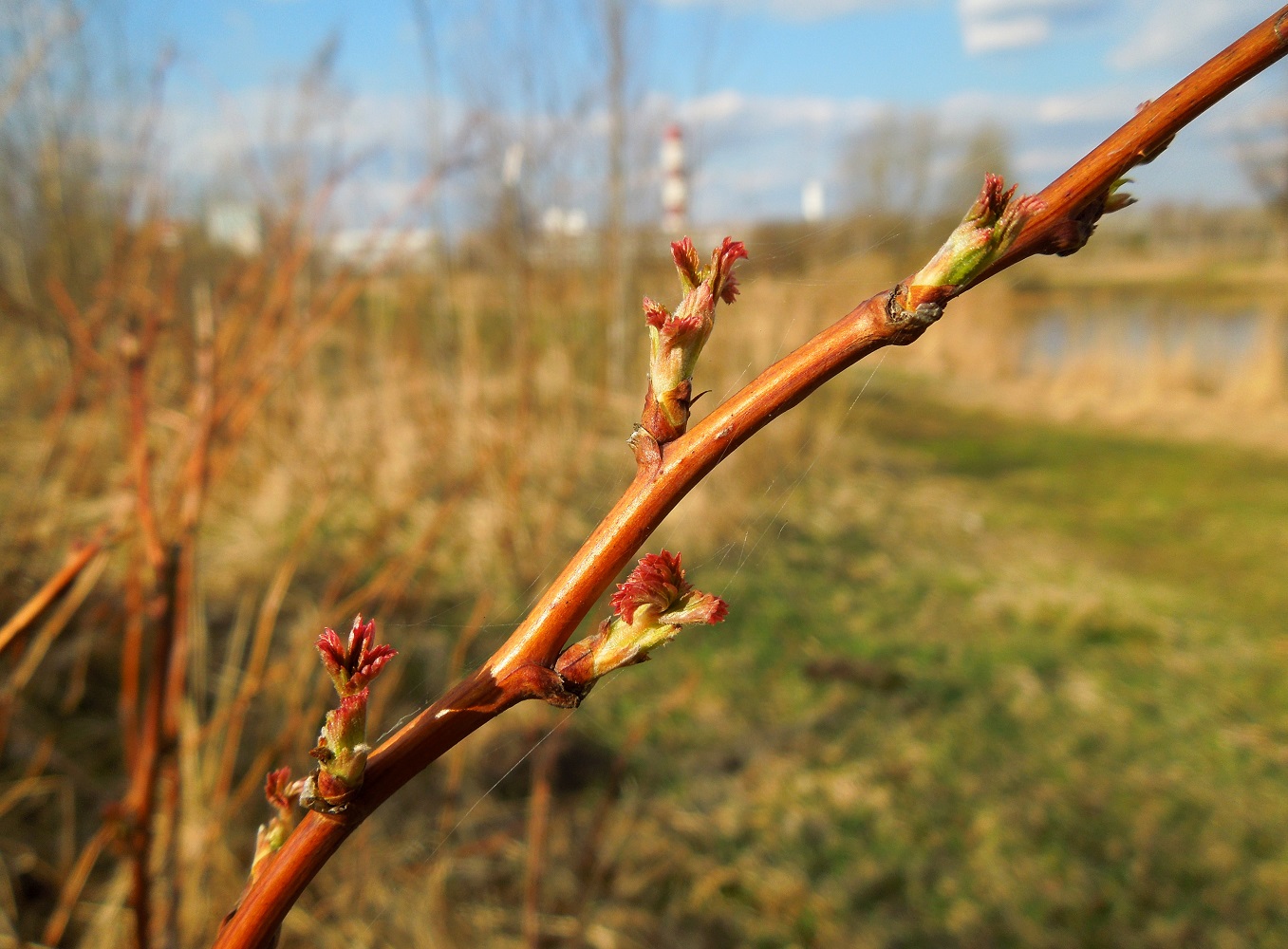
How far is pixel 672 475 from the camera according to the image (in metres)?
0.42

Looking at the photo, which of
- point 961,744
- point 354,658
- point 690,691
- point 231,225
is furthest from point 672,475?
point 231,225

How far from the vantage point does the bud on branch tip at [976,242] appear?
15.8 inches

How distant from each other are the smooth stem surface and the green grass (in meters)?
0.73

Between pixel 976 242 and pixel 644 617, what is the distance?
23 cm

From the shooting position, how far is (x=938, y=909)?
266 centimetres

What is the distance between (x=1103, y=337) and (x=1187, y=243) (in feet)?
24.8

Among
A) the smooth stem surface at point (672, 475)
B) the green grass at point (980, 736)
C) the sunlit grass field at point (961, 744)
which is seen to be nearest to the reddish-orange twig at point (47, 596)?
the smooth stem surface at point (672, 475)

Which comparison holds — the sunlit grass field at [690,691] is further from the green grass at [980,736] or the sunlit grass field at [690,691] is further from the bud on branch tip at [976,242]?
the bud on branch tip at [976,242]

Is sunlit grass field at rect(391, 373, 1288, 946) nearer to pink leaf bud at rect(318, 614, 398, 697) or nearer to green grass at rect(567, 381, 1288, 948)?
green grass at rect(567, 381, 1288, 948)

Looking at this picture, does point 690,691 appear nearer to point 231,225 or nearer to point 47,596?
point 47,596

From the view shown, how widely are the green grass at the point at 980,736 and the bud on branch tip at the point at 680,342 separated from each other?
0.73 m

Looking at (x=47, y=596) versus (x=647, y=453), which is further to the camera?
(x=47, y=596)

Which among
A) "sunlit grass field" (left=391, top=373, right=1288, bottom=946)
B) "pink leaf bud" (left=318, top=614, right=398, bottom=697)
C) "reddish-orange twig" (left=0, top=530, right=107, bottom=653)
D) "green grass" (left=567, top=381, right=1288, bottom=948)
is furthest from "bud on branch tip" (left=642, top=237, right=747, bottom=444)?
"sunlit grass field" (left=391, top=373, right=1288, bottom=946)

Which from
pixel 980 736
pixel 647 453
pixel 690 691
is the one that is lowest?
pixel 980 736
